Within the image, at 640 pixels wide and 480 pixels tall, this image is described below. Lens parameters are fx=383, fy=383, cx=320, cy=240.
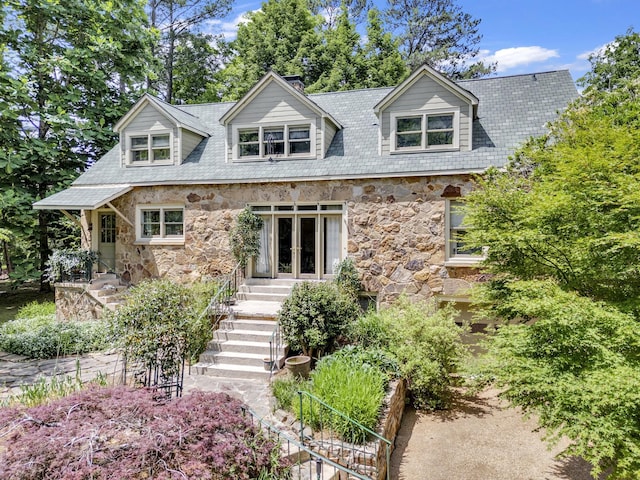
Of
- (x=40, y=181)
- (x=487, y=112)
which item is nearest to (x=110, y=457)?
(x=487, y=112)

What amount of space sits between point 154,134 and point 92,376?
8502 mm

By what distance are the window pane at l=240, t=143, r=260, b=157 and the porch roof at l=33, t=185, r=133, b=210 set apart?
392cm

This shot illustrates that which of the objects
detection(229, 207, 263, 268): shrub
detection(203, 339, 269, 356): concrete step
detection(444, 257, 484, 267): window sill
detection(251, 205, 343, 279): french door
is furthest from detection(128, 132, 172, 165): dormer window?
detection(444, 257, 484, 267): window sill

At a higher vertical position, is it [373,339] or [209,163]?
[209,163]

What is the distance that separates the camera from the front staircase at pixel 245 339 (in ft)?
27.5

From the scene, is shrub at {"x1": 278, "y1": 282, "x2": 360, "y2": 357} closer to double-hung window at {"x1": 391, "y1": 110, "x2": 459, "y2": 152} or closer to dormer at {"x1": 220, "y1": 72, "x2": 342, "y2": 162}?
dormer at {"x1": 220, "y1": 72, "x2": 342, "y2": 162}

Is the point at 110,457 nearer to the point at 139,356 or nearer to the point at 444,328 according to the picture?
the point at 139,356

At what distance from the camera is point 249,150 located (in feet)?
41.3

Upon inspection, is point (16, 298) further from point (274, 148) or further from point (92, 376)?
point (274, 148)

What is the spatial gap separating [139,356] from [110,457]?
11.1 feet

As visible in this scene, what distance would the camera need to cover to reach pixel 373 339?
331 inches

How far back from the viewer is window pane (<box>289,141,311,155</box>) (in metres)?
12.2

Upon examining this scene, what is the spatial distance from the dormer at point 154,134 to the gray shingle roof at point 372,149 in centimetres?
30

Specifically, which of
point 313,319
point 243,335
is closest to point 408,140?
point 313,319
